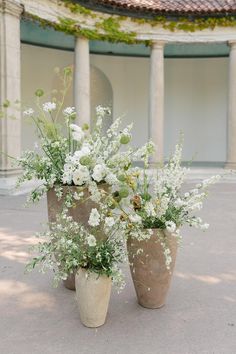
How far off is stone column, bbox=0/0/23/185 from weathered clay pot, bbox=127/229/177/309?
6.98 m

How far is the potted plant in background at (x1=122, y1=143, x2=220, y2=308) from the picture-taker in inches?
131

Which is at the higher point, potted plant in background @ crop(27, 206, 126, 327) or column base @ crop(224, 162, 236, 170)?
column base @ crop(224, 162, 236, 170)

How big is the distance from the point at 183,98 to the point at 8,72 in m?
10.7

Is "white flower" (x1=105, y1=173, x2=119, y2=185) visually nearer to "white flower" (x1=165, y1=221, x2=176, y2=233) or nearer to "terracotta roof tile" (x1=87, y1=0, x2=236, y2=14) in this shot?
"white flower" (x1=165, y1=221, x2=176, y2=233)

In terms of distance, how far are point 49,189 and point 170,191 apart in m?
1.17

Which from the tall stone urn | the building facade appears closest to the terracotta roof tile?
the building facade

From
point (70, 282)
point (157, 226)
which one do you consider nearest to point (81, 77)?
point (70, 282)

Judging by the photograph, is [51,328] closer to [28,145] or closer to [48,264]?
[48,264]

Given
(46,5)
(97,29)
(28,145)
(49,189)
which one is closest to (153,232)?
(49,189)

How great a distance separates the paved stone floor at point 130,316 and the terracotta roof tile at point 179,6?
10227 millimetres

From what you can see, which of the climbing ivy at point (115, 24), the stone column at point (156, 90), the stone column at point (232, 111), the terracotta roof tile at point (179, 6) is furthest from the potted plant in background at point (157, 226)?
the stone column at point (232, 111)

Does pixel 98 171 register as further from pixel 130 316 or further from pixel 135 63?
pixel 135 63

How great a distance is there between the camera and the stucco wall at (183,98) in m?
18.4

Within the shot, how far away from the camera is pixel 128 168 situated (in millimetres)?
3367
